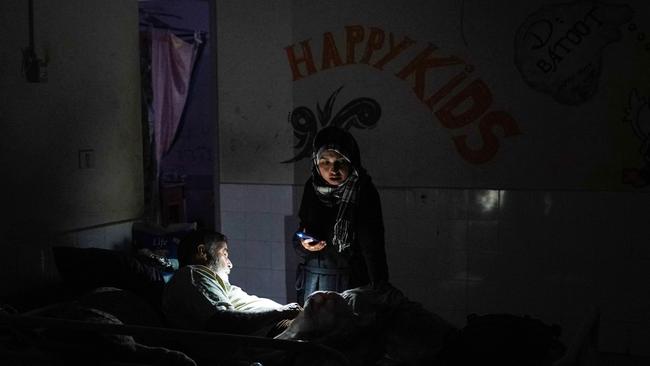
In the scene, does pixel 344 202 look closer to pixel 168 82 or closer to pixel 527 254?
pixel 527 254

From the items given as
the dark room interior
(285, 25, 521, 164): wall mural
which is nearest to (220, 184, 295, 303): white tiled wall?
the dark room interior

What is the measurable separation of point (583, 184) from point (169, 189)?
4.00 meters

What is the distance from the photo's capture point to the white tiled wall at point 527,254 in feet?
15.2

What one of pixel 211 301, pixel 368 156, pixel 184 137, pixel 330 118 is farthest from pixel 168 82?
pixel 211 301

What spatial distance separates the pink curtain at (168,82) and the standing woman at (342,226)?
3022 millimetres

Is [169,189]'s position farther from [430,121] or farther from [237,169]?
[430,121]

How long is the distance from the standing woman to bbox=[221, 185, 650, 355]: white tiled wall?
1299mm

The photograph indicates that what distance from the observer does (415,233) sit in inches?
200

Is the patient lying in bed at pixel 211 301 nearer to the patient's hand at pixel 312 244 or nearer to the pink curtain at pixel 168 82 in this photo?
the patient's hand at pixel 312 244

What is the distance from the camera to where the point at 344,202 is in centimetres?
375

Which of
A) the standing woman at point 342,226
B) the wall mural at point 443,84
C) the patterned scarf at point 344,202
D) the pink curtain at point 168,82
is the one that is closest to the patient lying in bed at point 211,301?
the standing woman at point 342,226

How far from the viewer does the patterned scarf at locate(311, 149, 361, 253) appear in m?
3.74

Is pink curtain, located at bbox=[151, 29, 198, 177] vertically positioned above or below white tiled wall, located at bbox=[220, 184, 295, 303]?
above

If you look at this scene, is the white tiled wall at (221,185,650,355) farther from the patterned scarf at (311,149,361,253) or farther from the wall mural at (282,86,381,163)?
the patterned scarf at (311,149,361,253)
